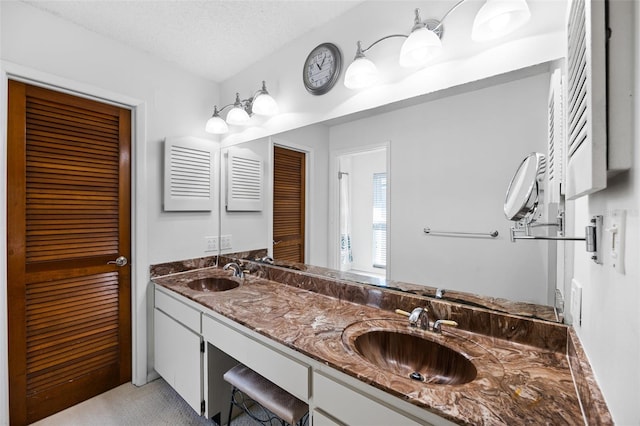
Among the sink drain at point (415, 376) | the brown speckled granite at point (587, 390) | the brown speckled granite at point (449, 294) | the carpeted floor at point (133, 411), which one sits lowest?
the carpeted floor at point (133, 411)

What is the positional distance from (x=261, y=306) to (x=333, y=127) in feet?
3.54

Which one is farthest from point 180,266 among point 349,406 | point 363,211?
point 349,406

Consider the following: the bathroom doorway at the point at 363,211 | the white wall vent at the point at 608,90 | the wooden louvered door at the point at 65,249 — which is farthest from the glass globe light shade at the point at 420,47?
the wooden louvered door at the point at 65,249

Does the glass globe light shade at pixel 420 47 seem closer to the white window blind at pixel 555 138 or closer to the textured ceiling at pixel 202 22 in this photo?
the white window blind at pixel 555 138

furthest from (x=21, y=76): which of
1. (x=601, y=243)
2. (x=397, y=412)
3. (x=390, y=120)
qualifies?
(x=601, y=243)

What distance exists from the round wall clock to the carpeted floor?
209cm

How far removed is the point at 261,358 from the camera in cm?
129

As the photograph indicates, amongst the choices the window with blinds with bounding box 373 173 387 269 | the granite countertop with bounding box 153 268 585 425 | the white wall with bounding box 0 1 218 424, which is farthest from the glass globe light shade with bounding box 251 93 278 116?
the granite countertop with bounding box 153 268 585 425

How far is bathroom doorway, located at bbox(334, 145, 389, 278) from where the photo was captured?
1.47 meters

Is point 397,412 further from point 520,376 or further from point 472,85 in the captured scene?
point 472,85

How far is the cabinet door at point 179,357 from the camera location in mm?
1720

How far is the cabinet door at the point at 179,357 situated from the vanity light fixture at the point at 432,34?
1710 mm

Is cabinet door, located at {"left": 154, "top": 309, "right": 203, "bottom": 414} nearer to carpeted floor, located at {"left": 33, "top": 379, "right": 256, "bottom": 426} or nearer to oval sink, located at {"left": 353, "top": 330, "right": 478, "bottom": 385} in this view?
carpeted floor, located at {"left": 33, "top": 379, "right": 256, "bottom": 426}

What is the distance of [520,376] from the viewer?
34.9 inches
